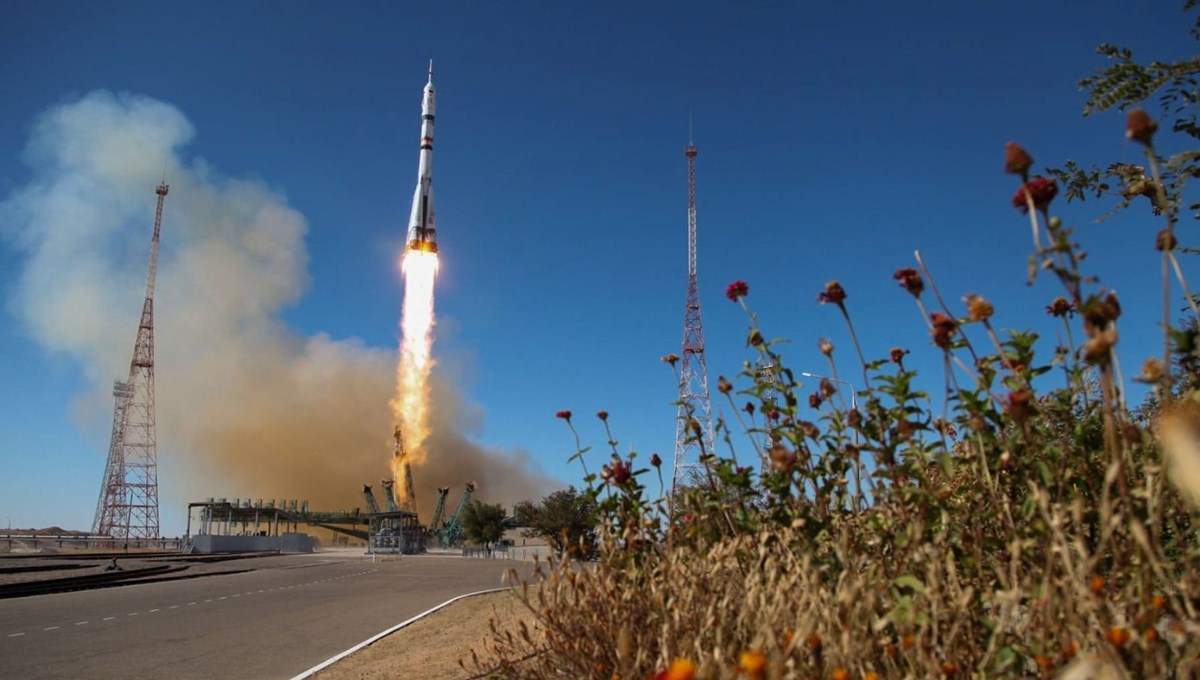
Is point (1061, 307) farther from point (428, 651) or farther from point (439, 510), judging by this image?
point (439, 510)

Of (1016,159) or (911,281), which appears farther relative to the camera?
(911,281)

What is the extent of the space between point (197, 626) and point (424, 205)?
163 ft

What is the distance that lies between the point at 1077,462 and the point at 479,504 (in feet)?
293

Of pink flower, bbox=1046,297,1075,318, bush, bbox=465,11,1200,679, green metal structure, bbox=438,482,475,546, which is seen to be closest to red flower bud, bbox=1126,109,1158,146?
bush, bbox=465,11,1200,679

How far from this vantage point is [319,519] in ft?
332

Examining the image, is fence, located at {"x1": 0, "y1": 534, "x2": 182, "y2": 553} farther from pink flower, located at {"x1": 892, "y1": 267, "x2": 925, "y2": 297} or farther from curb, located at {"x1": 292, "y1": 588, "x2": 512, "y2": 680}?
pink flower, located at {"x1": 892, "y1": 267, "x2": 925, "y2": 297}

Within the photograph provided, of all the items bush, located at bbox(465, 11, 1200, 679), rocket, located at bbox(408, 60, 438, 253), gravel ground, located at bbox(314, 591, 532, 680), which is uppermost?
rocket, located at bbox(408, 60, 438, 253)

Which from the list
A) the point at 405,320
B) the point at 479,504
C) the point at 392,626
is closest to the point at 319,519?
the point at 479,504

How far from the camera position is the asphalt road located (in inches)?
423

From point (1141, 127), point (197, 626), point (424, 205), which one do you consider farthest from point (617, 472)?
point (424, 205)

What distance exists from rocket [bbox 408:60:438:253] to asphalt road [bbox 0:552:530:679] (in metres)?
38.1

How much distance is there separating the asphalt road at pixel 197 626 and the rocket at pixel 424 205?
3810 centimetres

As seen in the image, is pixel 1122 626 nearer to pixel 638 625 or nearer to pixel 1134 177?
pixel 638 625

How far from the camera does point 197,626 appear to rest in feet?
48.8
